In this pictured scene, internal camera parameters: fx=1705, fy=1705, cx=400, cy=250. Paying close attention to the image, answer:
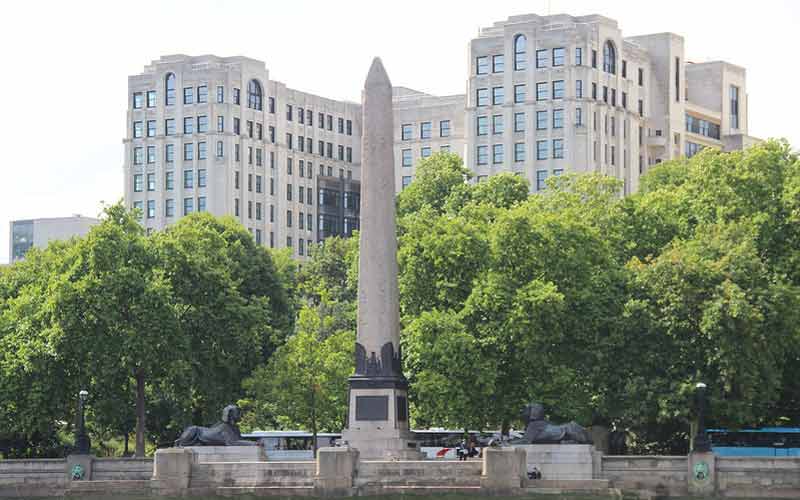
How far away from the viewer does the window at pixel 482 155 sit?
13650 centimetres

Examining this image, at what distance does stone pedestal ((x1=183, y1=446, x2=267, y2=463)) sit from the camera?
56.1m

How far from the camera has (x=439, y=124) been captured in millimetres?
151250

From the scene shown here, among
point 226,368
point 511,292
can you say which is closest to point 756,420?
point 511,292

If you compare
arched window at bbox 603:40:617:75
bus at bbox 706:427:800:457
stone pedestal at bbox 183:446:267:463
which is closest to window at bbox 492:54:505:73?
arched window at bbox 603:40:617:75

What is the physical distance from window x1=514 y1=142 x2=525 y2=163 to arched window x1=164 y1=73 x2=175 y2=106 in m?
31.7

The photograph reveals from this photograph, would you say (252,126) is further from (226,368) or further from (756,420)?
(756,420)

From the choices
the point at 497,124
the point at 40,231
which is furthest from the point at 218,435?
the point at 40,231

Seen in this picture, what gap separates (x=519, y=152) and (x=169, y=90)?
1283 inches

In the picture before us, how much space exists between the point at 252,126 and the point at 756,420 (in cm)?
8867

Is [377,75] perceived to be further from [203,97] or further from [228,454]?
[203,97]

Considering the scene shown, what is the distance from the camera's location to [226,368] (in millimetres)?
73938

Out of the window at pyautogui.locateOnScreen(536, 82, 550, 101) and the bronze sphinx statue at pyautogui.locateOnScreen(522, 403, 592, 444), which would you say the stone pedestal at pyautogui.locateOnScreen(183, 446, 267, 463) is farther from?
the window at pyautogui.locateOnScreen(536, 82, 550, 101)

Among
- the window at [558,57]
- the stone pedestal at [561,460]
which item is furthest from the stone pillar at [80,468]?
the window at [558,57]

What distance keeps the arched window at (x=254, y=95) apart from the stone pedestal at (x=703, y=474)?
9896 centimetres
